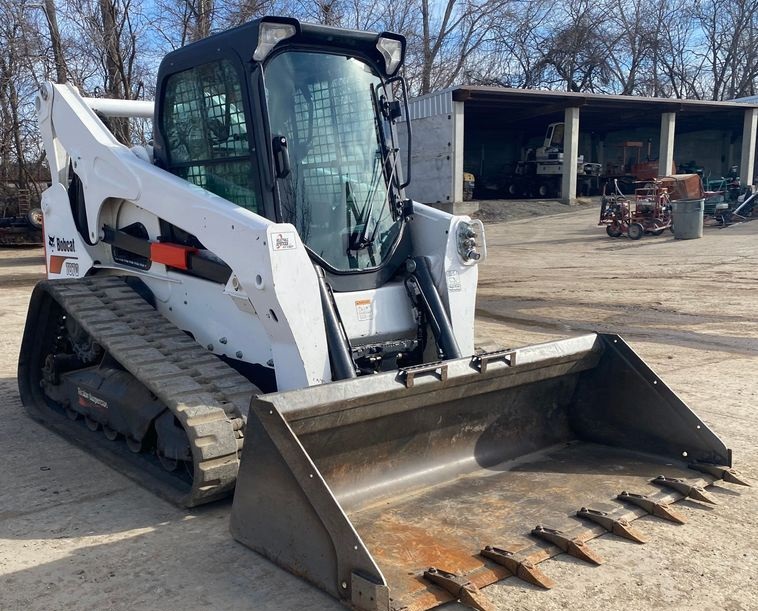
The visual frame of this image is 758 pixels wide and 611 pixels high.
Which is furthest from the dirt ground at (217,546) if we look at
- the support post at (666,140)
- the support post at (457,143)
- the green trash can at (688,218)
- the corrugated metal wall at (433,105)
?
the support post at (666,140)

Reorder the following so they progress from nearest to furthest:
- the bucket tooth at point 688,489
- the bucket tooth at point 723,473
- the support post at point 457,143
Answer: the bucket tooth at point 688,489
the bucket tooth at point 723,473
the support post at point 457,143

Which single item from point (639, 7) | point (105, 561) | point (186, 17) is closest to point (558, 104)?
point (186, 17)

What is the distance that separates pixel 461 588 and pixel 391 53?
11.2 feet

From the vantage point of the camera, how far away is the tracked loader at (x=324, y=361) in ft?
11.8

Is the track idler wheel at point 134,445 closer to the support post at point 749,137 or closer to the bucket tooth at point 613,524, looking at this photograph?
the bucket tooth at point 613,524

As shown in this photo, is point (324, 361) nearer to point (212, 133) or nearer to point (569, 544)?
point (569, 544)

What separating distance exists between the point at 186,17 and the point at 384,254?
19334mm

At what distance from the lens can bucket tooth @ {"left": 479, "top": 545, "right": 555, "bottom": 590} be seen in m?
3.36

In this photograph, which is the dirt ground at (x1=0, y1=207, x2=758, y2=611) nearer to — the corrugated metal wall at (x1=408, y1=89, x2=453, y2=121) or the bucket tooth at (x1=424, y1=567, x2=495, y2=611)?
the bucket tooth at (x1=424, y1=567, x2=495, y2=611)

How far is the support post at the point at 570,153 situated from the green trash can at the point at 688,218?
8.86m

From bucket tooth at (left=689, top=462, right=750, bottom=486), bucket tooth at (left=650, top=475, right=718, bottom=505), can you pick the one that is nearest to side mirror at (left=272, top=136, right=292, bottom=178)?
bucket tooth at (left=650, top=475, right=718, bottom=505)

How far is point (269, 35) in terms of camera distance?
4.58 m

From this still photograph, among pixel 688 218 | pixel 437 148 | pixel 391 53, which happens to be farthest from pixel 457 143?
pixel 391 53

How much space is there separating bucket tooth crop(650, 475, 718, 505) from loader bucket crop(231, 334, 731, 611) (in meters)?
0.02
